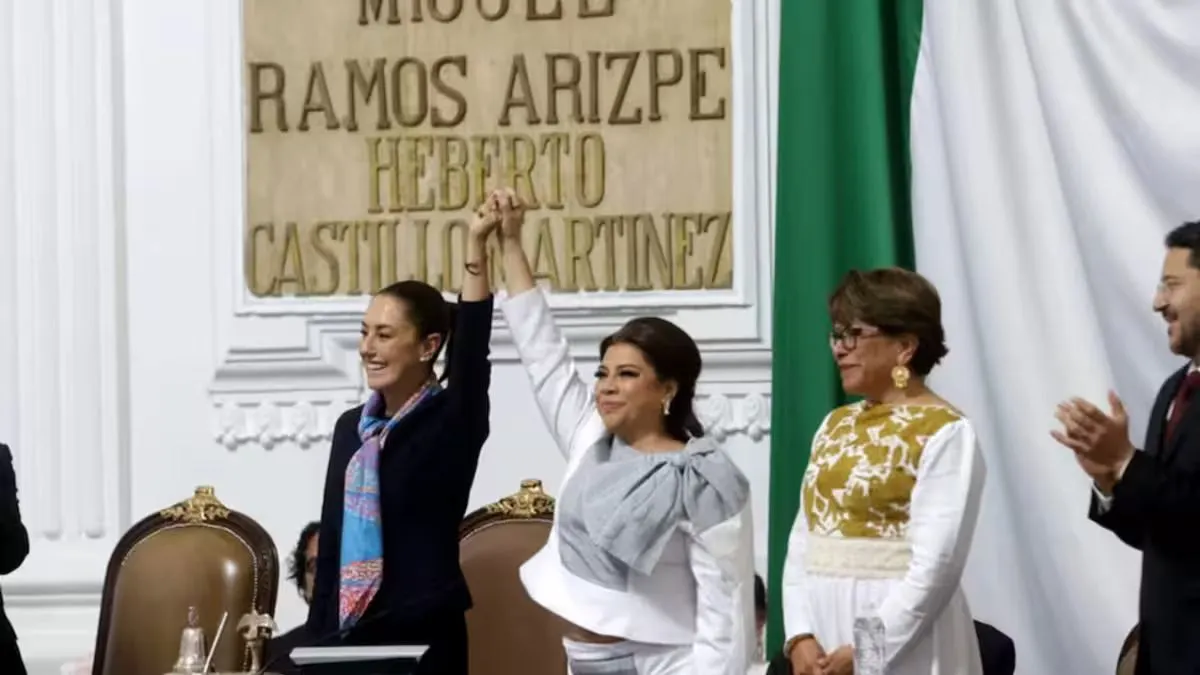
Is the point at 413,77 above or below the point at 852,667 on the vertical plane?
above

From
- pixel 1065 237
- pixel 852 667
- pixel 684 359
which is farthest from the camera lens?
pixel 1065 237

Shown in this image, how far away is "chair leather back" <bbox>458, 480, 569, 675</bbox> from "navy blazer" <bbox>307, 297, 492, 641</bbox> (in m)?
0.42

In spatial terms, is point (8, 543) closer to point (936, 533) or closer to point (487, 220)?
point (487, 220)

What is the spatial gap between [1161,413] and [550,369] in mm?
1074

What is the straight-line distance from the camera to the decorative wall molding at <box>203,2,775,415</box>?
14.4ft

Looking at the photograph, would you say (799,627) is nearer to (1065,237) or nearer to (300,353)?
(1065,237)

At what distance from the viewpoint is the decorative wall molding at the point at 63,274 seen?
4.63m

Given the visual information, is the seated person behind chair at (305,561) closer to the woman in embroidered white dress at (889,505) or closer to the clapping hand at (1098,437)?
the woman in embroidered white dress at (889,505)

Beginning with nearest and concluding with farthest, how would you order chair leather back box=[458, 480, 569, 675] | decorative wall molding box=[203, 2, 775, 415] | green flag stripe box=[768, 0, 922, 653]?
chair leather back box=[458, 480, 569, 675], green flag stripe box=[768, 0, 922, 653], decorative wall molding box=[203, 2, 775, 415]

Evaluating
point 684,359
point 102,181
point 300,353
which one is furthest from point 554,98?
point 684,359

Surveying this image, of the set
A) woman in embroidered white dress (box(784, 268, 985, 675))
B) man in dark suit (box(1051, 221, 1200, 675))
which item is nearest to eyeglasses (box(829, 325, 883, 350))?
woman in embroidered white dress (box(784, 268, 985, 675))

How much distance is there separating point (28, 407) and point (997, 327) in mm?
2452

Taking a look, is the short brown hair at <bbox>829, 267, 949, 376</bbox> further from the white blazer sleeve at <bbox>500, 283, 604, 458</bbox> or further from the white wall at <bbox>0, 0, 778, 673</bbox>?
the white wall at <bbox>0, 0, 778, 673</bbox>

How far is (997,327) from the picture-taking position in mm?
4047
